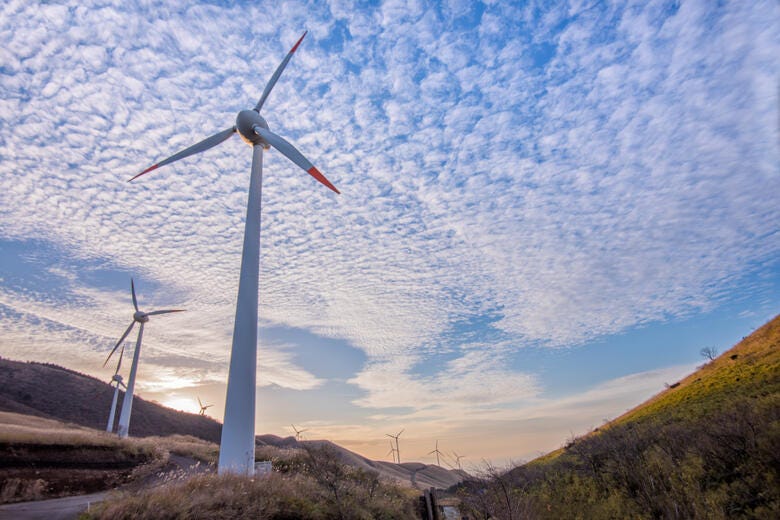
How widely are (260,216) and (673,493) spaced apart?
76.9 ft

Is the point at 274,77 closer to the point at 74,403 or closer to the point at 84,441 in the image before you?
the point at 84,441

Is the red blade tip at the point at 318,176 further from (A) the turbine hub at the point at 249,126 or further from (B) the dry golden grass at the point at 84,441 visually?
(B) the dry golden grass at the point at 84,441

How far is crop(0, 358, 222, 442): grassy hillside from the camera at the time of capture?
3391 inches

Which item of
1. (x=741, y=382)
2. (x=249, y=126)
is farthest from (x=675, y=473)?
(x=249, y=126)

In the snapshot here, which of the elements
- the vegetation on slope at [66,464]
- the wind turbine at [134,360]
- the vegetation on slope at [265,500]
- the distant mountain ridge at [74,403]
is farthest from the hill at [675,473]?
the distant mountain ridge at [74,403]

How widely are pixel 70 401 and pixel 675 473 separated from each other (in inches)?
4719

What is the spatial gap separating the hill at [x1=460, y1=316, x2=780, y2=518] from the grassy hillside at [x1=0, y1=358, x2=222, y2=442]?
3947 inches

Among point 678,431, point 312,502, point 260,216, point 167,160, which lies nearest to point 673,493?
point 678,431

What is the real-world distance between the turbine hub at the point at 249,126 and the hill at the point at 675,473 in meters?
22.4

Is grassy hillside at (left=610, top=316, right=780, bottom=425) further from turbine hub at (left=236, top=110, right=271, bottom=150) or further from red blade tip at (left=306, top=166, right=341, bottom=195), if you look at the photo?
turbine hub at (left=236, top=110, right=271, bottom=150)

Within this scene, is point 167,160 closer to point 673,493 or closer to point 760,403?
point 673,493

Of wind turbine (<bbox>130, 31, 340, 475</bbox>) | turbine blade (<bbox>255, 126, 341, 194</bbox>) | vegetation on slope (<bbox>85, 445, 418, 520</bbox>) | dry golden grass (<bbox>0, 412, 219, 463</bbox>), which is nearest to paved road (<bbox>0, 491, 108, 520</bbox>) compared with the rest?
vegetation on slope (<bbox>85, 445, 418, 520</bbox>)

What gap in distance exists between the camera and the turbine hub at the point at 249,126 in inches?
958

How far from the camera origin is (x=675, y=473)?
60.6ft
